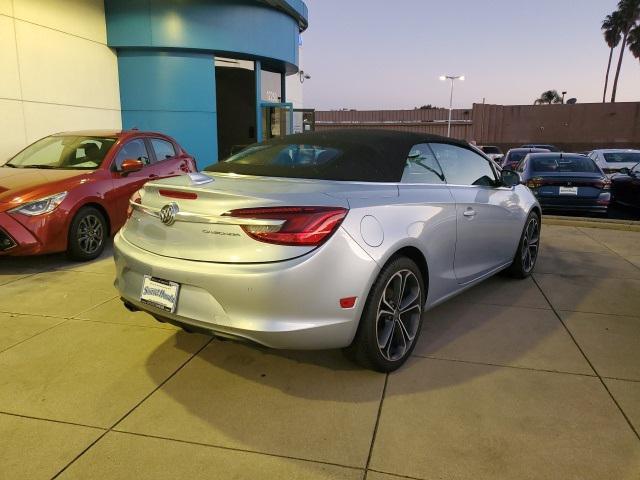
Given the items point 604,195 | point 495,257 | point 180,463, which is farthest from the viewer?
point 604,195

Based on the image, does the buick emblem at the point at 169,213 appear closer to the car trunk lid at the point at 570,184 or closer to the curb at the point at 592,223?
the curb at the point at 592,223

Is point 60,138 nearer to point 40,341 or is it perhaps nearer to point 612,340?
point 40,341

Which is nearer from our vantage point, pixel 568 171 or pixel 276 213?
pixel 276 213

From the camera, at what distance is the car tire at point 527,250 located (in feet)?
17.3

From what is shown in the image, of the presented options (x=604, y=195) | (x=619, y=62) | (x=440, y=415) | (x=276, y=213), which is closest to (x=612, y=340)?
(x=440, y=415)

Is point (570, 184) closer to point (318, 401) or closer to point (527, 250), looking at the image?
point (527, 250)

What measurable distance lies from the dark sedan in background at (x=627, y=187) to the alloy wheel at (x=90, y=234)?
10.00 m

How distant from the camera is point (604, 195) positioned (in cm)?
910

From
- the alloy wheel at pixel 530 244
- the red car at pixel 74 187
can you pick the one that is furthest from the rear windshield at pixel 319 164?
the red car at pixel 74 187

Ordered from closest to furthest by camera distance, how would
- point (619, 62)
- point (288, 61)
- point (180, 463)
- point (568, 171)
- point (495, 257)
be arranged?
point (180, 463) → point (495, 257) → point (568, 171) → point (288, 61) → point (619, 62)

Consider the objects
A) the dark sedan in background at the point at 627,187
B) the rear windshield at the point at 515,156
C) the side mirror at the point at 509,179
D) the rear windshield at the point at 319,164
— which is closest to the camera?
the rear windshield at the point at 319,164

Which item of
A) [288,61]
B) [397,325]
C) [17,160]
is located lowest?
[397,325]

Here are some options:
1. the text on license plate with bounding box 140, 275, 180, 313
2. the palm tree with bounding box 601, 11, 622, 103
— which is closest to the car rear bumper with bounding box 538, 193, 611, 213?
the text on license plate with bounding box 140, 275, 180, 313

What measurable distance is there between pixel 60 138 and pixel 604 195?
29.0 feet
